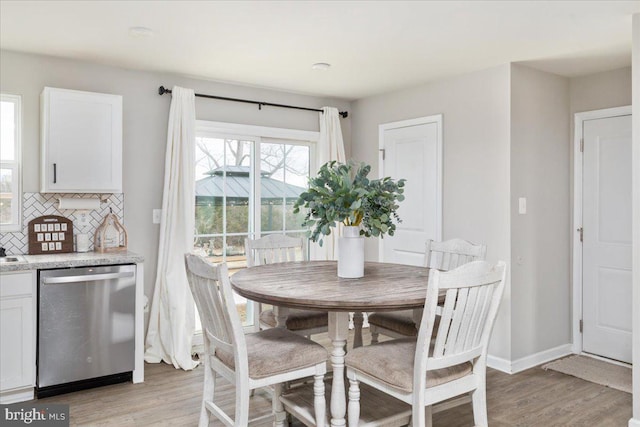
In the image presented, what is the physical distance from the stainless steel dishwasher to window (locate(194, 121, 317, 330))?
1.07m

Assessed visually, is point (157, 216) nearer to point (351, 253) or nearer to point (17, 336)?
point (17, 336)

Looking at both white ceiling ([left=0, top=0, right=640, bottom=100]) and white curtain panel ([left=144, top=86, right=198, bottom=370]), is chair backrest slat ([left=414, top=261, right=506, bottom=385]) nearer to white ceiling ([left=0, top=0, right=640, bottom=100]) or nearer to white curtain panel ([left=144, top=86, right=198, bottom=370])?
white ceiling ([left=0, top=0, right=640, bottom=100])

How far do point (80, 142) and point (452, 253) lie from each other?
281 centimetres

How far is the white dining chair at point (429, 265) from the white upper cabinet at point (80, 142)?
7.29 ft

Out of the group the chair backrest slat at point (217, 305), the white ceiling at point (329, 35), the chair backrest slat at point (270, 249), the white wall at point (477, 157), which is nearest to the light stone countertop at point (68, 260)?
the chair backrest slat at point (270, 249)

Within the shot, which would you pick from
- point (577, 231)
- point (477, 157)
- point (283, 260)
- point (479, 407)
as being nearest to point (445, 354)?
point (479, 407)

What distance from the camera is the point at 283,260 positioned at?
3.58 m

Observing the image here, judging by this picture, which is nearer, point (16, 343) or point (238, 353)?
point (238, 353)

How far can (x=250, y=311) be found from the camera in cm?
466

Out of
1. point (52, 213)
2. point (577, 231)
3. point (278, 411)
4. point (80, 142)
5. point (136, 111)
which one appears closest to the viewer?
point (278, 411)

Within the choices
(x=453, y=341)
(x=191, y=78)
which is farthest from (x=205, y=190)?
(x=453, y=341)

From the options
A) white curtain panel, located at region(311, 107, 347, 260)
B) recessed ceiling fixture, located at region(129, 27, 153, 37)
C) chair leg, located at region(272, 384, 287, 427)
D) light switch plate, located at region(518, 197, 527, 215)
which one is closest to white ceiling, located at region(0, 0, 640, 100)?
recessed ceiling fixture, located at region(129, 27, 153, 37)

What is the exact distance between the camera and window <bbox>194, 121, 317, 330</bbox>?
4.37m

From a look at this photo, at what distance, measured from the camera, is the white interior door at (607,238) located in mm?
3938
